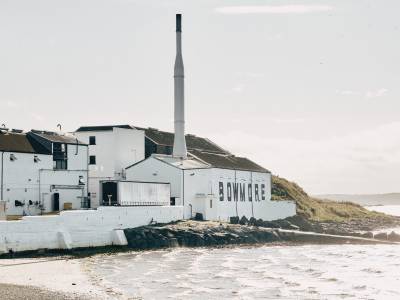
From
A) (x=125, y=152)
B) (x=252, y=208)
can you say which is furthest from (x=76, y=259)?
(x=252, y=208)

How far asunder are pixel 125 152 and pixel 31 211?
18017mm

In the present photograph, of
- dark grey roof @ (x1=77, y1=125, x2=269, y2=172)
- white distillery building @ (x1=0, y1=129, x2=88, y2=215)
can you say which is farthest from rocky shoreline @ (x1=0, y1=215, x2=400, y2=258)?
white distillery building @ (x1=0, y1=129, x2=88, y2=215)

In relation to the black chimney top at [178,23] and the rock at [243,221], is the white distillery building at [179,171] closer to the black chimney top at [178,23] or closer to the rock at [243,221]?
the black chimney top at [178,23]

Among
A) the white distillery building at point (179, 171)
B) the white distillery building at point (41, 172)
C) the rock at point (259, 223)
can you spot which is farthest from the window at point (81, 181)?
the rock at point (259, 223)

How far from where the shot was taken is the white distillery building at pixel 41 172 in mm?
55031

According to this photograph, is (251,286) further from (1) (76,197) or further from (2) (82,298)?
(1) (76,197)

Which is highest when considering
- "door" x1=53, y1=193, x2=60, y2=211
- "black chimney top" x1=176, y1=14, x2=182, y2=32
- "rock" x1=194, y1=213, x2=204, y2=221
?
"black chimney top" x1=176, y1=14, x2=182, y2=32

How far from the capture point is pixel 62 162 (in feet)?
200

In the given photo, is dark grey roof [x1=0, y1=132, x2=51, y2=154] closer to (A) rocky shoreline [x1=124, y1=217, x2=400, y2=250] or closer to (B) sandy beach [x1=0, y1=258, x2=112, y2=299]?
(A) rocky shoreline [x1=124, y1=217, x2=400, y2=250]

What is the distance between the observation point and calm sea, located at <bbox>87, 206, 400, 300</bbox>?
110 feet

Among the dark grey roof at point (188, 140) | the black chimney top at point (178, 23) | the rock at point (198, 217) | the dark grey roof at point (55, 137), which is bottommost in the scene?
the rock at point (198, 217)

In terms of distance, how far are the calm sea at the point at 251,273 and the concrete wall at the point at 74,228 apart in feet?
11.0

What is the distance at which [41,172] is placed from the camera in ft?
190

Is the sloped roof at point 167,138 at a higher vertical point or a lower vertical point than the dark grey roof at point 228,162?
higher
